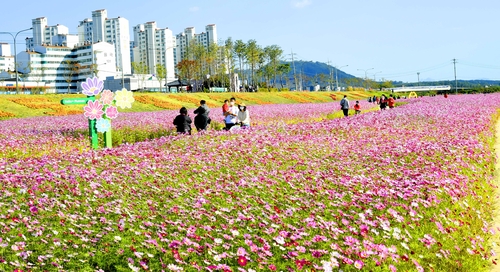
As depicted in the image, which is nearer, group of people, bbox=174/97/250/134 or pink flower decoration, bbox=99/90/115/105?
pink flower decoration, bbox=99/90/115/105

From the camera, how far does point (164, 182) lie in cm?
862

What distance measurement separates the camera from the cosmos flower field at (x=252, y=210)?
5.00 metres

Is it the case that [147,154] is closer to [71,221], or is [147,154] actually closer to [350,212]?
[71,221]

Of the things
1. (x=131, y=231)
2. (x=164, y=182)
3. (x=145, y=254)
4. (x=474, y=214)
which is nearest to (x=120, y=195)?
(x=164, y=182)

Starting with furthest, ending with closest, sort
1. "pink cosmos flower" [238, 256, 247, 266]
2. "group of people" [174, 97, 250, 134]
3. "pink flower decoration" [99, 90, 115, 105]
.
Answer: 1. "group of people" [174, 97, 250, 134]
2. "pink flower decoration" [99, 90, 115, 105]
3. "pink cosmos flower" [238, 256, 247, 266]

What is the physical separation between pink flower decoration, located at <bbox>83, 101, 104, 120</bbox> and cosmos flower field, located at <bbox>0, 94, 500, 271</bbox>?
4.85m

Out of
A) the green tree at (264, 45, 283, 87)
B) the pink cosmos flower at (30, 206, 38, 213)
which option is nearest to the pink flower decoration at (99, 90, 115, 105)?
the pink cosmos flower at (30, 206, 38, 213)

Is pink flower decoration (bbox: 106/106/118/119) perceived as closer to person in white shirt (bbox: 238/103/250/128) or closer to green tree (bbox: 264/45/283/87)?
person in white shirt (bbox: 238/103/250/128)

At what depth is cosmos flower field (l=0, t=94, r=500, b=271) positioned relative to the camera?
500cm

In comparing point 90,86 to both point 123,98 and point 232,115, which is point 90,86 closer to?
point 123,98

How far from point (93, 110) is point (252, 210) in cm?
1150

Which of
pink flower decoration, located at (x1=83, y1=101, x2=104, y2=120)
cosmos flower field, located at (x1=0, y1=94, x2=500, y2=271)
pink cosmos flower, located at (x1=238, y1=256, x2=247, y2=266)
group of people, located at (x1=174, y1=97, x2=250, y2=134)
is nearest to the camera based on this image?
pink cosmos flower, located at (x1=238, y1=256, x2=247, y2=266)

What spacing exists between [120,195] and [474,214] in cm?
538

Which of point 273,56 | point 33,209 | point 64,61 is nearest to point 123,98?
point 33,209
